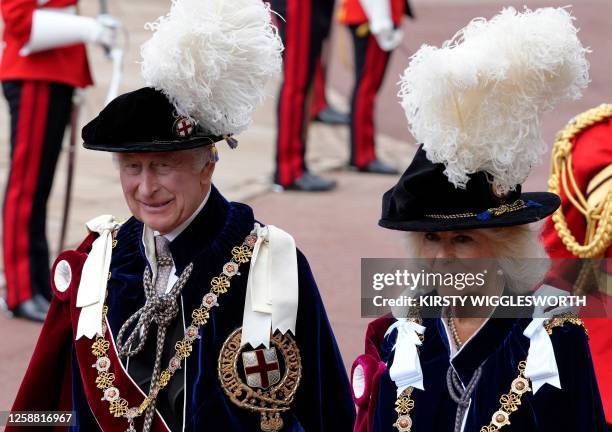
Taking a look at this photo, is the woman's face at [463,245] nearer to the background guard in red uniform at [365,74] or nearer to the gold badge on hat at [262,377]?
the gold badge on hat at [262,377]

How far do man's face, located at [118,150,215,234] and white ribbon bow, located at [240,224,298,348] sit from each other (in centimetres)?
24

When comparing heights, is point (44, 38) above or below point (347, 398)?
above

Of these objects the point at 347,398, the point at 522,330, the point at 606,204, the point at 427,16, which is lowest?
the point at 347,398

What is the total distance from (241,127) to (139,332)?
0.61 meters

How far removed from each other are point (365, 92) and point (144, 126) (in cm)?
609

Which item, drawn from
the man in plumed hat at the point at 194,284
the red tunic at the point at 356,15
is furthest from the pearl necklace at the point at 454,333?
the red tunic at the point at 356,15

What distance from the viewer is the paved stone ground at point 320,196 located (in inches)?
240

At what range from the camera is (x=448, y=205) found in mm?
3139

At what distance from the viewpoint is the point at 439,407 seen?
3170mm

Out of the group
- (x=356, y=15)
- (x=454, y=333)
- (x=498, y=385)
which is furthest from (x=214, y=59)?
(x=356, y=15)

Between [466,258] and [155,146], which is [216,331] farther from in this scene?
[466,258]

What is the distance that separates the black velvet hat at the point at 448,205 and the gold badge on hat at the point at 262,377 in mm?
493

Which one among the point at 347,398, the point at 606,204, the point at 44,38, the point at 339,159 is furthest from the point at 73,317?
the point at 339,159

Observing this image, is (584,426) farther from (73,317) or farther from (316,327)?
(73,317)
